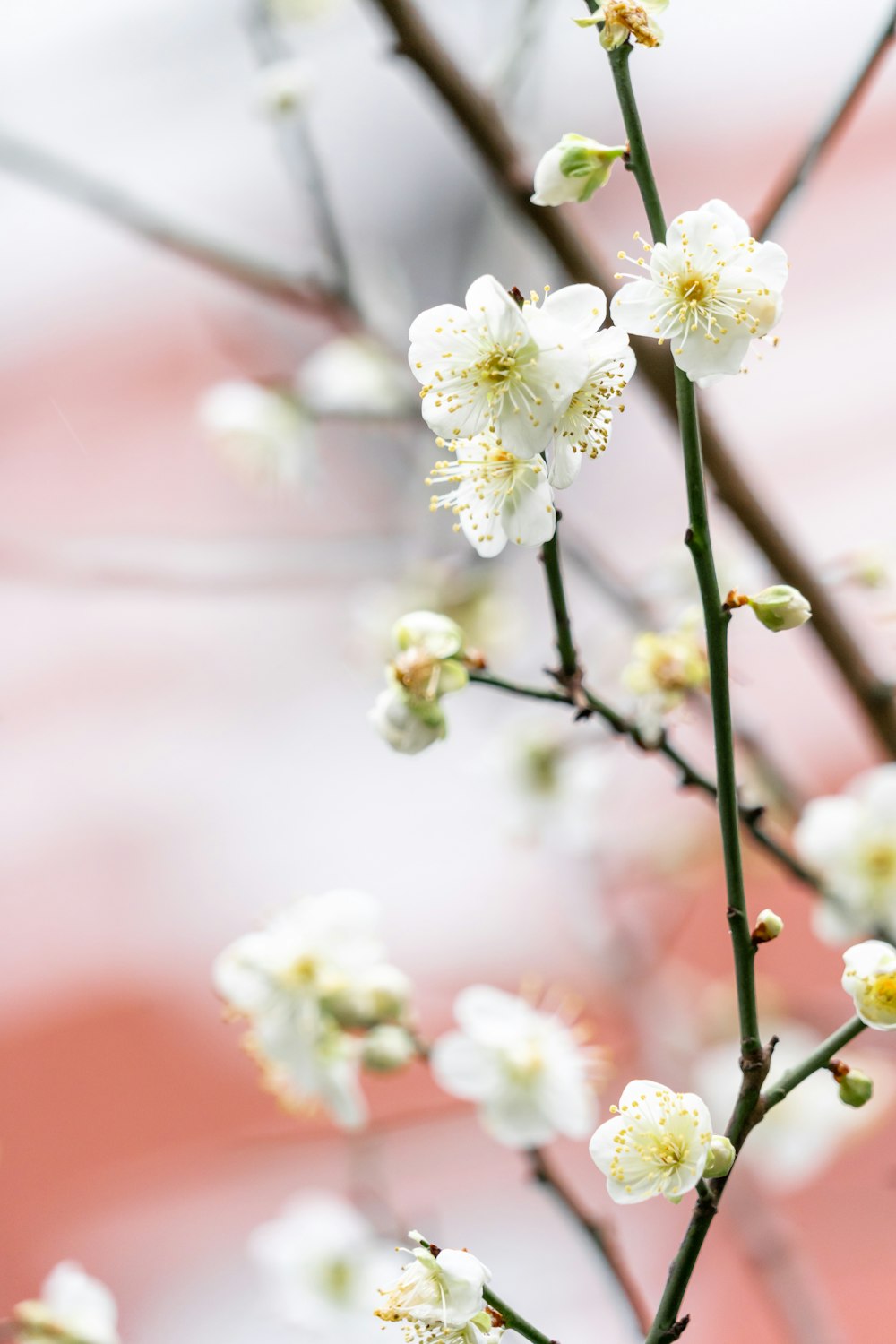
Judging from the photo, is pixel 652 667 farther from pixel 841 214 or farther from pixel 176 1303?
pixel 841 214

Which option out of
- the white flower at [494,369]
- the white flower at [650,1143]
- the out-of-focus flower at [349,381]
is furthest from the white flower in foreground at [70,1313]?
the out-of-focus flower at [349,381]

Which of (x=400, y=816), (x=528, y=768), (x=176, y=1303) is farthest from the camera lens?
(x=400, y=816)

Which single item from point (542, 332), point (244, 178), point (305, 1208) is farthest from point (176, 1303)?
point (244, 178)

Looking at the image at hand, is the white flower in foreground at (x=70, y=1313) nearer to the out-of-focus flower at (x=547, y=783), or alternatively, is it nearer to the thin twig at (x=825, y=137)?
the out-of-focus flower at (x=547, y=783)

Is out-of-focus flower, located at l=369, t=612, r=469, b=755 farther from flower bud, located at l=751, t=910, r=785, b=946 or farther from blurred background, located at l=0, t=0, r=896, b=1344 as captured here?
blurred background, located at l=0, t=0, r=896, b=1344

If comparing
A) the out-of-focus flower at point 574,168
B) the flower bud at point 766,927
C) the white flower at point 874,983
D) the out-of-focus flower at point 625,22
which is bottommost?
the white flower at point 874,983

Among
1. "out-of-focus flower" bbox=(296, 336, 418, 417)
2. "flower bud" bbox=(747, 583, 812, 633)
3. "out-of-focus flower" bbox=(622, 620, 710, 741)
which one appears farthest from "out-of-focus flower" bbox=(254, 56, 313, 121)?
"flower bud" bbox=(747, 583, 812, 633)

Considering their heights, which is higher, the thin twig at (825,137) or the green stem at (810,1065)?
the thin twig at (825,137)
